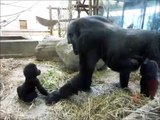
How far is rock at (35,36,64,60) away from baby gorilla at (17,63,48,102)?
1932 millimetres

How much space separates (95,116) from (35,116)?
0.75 meters

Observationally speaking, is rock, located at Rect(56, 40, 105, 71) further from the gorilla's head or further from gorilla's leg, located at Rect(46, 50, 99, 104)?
the gorilla's head

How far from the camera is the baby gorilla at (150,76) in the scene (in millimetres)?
2795

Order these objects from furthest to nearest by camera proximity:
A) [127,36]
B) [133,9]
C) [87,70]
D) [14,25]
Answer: [14,25] < [133,9] < [87,70] < [127,36]

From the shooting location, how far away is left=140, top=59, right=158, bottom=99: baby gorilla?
2795mm

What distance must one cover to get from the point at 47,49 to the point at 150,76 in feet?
9.22

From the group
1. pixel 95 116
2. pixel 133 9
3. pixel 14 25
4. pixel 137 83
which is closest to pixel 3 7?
pixel 14 25

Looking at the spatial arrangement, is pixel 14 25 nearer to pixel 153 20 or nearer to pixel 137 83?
pixel 153 20

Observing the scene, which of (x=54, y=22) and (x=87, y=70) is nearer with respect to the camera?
(x=87, y=70)

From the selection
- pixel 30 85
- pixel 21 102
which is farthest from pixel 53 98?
pixel 21 102

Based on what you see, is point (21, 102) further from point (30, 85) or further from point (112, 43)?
point (112, 43)

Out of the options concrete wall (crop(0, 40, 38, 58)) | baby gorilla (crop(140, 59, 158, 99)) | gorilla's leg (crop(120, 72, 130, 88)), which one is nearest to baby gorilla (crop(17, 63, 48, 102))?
gorilla's leg (crop(120, 72, 130, 88))

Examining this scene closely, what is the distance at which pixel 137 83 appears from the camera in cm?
375

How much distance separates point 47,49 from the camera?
5.18 m
